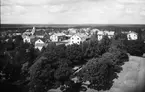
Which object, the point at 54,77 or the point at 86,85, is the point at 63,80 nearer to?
the point at 54,77

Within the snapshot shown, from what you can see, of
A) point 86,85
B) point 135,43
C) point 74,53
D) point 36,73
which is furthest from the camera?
point 135,43

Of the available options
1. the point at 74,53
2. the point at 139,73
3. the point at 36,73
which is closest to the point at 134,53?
the point at 139,73

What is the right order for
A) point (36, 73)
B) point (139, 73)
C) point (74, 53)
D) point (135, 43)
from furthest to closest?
point (135, 43) → point (74, 53) → point (139, 73) → point (36, 73)

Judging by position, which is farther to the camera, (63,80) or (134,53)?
(134,53)

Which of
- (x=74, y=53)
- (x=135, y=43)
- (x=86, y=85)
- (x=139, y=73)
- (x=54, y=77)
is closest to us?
(x=54, y=77)

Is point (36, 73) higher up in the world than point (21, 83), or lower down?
higher up

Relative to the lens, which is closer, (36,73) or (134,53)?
(36,73)

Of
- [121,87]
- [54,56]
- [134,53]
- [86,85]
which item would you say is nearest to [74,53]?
[54,56]

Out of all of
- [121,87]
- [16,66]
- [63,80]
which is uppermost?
[16,66]

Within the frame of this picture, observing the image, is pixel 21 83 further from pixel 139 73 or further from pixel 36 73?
pixel 139 73
